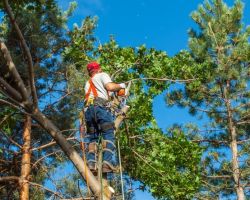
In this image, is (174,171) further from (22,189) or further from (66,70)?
(66,70)

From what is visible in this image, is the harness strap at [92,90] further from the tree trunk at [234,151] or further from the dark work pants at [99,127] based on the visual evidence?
the tree trunk at [234,151]

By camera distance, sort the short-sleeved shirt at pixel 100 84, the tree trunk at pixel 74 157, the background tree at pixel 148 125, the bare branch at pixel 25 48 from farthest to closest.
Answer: the background tree at pixel 148 125, the short-sleeved shirt at pixel 100 84, the bare branch at pixel 25 48, the tree trunk at pixel 74 157

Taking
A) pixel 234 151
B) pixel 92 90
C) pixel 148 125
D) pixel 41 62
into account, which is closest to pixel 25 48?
pixel 92 90

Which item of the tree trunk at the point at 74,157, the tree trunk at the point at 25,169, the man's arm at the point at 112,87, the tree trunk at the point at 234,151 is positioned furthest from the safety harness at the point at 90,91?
the tree trunk at the point at 234,151

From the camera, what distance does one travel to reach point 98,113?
5.94 meters

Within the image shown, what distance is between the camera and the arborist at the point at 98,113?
5711 millimetres

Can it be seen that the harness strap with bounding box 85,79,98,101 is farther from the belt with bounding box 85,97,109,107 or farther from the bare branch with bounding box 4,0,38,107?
the bare branch with bounding box 4,0,38,107

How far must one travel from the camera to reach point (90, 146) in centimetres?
581

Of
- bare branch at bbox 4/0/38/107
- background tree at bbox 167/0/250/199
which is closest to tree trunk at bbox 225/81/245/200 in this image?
background tree at bbox 167/0/250/199

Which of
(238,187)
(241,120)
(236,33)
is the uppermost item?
(236,33)

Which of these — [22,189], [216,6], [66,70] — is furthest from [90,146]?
[216,6]

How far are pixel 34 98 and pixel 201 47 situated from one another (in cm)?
1417

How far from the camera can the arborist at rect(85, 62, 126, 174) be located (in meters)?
5.71

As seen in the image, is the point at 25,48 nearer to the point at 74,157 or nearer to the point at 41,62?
the point at 74,157
